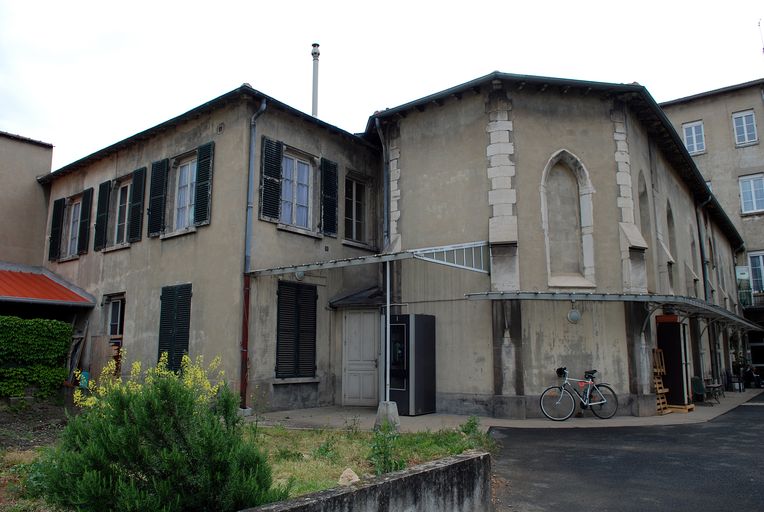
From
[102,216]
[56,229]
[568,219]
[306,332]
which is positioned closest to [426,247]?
[568,219]

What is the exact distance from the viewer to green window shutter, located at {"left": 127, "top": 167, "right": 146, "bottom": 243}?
1376cm

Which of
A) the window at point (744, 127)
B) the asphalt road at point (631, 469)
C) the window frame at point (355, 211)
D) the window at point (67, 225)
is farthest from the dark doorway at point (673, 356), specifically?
the window at point (744, 127)

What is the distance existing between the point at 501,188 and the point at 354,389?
5348mm

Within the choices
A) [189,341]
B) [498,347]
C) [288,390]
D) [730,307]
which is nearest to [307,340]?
[288,390]

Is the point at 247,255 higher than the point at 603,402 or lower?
Answer: higher

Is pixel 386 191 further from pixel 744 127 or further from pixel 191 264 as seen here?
pixel 744 127

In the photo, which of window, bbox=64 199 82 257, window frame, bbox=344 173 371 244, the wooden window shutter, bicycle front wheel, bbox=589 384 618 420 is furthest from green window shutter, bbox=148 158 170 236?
bicycle front wheel, bbox=589 384 618 420

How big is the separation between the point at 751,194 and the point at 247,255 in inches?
997

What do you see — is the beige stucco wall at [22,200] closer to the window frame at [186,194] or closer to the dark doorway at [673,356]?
the window frame at [186,194]

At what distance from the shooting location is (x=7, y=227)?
16531 mm

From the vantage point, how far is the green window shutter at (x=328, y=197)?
13070 millimetres

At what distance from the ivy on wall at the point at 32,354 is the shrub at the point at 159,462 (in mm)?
10550

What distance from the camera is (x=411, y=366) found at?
35.4 ft

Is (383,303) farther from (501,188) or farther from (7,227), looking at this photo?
(7,227)
